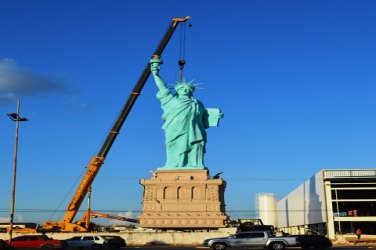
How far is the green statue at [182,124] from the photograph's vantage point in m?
58.6

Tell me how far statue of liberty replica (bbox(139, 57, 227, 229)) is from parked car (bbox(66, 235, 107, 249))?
14.5 meters

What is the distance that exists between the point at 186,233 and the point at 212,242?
16.6 m

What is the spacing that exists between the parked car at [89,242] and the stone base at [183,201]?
14442 mm

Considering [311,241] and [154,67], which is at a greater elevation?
[154,67]

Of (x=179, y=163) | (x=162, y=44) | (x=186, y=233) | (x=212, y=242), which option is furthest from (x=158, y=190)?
(x=212, y=242)

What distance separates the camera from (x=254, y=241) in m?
32.5

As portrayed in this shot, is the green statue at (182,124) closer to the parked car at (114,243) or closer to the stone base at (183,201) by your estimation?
the stone base at (183,201)

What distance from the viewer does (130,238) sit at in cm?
4947

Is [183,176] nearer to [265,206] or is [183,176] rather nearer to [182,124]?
[182,124]

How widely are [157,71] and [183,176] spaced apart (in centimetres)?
1381

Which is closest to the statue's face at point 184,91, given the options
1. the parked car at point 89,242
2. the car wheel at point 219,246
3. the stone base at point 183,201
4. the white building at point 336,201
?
the stone base at point 183,201

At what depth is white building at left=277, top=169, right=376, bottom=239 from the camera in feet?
205

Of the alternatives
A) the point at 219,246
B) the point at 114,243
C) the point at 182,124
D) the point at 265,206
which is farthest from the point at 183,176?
the point at 265,206

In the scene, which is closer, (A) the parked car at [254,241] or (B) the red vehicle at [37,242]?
(A) the parked car at [254,241]
